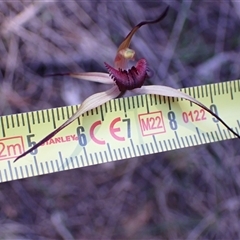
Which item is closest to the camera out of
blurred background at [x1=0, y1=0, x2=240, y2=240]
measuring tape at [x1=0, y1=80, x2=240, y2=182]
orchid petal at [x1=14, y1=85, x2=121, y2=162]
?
orchid petal at [x1=14, y1=85, x2=121, y2=162]

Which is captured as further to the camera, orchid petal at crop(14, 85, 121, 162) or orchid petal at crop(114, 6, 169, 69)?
orchid petal at crop(114, 6, 169, 69)

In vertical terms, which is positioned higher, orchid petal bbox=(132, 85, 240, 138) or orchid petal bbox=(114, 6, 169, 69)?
orchid petal bbox=(114, 6, 169, 69)

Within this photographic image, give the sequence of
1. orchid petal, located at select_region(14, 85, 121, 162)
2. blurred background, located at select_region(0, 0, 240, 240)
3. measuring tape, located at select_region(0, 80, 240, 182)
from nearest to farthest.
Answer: orchid petal, located at select_region(14, 85, 121, 162), measuring tape, located at select_region(0, 80, 240, 182), blurred background, located at select_region(0, 0, 240, 240)

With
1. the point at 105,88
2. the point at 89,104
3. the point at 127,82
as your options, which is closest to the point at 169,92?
the point at 127,82

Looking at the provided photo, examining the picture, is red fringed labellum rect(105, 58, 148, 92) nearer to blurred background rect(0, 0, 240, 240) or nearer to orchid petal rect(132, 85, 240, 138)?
orchid petal rect(132, 85, 240, 138)

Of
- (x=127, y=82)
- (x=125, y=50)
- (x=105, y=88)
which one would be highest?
(x=105, y=88)

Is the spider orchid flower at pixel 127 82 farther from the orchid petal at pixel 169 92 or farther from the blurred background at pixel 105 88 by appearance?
the blurred background at pixel 105 88

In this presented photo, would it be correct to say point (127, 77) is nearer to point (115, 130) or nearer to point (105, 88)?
point (115, 130)

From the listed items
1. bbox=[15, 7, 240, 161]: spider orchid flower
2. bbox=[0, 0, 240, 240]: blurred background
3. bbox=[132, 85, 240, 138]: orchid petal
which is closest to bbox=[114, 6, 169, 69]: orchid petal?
bbox=[15, 7, 240, 161]: spider orchid flower
